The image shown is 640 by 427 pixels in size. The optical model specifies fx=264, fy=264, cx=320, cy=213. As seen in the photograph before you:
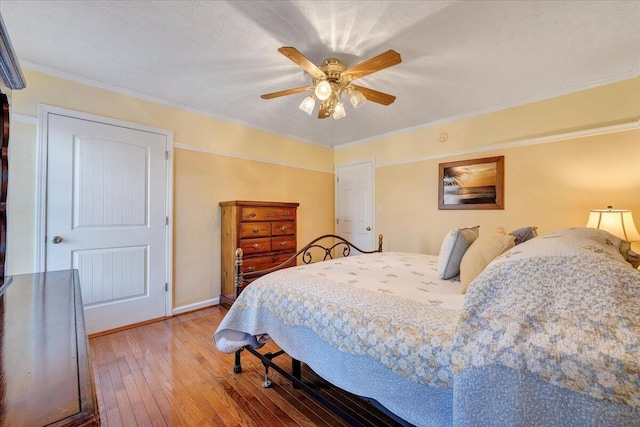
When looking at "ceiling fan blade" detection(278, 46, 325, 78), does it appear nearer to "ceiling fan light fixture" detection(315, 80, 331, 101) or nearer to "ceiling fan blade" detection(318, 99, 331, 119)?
"ceiling fan light fixture" detection(315, 80, 331, 101)

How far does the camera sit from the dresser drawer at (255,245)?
3253 millimetres

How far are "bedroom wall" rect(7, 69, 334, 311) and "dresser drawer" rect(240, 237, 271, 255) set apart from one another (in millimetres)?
464

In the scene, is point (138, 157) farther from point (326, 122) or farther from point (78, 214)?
point (326, 122)

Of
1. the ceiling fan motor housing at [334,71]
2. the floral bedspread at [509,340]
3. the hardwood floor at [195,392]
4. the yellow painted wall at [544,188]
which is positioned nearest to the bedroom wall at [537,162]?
the yellow painted wall at [544,188]

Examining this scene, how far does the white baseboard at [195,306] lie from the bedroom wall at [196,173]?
15mm

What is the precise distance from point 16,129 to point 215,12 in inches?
80.9

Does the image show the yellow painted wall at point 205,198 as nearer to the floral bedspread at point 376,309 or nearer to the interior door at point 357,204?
the interior door at point 357,204

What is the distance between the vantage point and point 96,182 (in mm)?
2600

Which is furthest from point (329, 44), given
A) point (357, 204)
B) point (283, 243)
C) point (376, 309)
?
point (357, 204)

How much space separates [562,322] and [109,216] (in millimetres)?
3426

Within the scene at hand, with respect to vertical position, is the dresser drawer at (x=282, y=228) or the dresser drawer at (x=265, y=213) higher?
the dresser drawer at (x=265, y=213)

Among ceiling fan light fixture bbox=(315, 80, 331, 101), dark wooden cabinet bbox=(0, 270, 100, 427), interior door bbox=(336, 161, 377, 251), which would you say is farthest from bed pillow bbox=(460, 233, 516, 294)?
interior door bbox=(336, 161, 377, 251)

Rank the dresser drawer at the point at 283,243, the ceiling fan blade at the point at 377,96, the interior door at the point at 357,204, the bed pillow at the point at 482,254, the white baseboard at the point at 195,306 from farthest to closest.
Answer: the interior door at the point at 357,204 < the dresser drawer at the point at 283,243 < the white baseboard at the point at 195,306 < the ceiling fan blade at the point at 377,96 < the bed pillow at the point at 482,254

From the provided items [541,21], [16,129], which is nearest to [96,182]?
[16,129]
